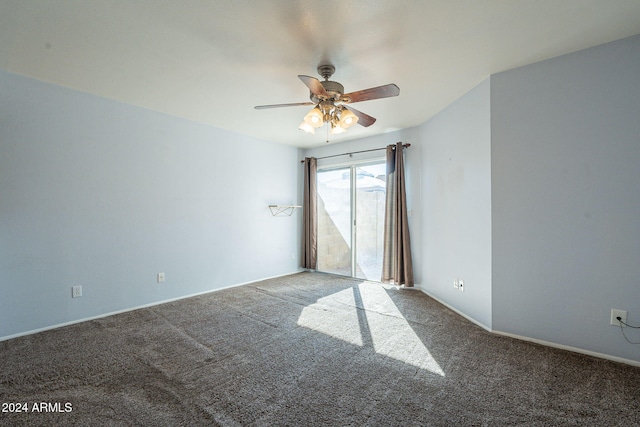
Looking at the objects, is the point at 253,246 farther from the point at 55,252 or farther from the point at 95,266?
the point at 55,252

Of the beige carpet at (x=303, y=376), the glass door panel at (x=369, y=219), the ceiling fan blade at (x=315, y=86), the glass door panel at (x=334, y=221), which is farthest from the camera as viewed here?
the glass door panel at (x=334, y=221)

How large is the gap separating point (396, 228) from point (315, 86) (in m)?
2.87

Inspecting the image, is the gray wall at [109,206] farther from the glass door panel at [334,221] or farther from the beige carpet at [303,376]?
the glass door panel at [334,221]

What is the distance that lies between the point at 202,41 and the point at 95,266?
2.76m

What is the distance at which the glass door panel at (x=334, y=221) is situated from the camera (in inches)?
207

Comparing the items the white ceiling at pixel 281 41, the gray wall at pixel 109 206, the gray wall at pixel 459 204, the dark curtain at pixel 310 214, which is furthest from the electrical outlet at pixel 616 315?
the gray wall at pixel 109 206

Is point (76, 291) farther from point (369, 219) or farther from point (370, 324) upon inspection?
point (369, 219)

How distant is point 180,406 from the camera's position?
1.73 meters

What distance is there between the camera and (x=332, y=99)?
243 cm

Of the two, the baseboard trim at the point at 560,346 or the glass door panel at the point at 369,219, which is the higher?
the glass door panel at the point at 369,219

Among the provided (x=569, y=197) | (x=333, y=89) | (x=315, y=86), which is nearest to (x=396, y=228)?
(x=569, y=197)

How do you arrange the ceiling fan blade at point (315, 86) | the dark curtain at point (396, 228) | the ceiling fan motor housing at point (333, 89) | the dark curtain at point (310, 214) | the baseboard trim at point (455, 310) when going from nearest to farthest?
the ceiling fan blade at point (315, 86), the ceiling fan motor housing at point (333, 89), the baseboard trim at point (455, 310), the dark curtain at point (396, 228), the dark curtain at point (310, 214)

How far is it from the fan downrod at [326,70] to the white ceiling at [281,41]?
48 millimetres

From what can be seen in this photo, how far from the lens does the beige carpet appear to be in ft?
5.42
